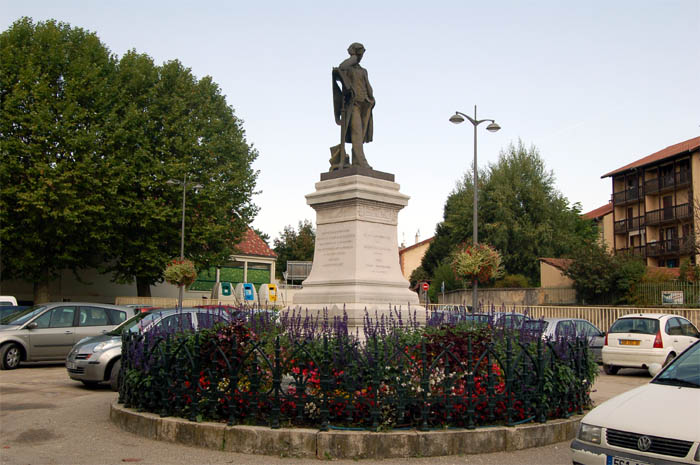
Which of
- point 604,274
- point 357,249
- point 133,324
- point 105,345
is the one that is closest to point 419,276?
point 604,274

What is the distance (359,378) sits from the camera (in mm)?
7492

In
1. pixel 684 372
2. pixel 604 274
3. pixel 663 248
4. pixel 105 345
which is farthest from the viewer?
pixel 663 248

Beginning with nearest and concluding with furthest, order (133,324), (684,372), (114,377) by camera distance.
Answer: (684,372) < (114,377) < (133,324)

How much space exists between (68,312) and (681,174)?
47.0 metres

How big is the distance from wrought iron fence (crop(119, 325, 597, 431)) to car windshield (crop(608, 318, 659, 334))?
9.85 m

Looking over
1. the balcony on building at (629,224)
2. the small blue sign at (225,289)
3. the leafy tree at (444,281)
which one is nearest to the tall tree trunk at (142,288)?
the small blue sign at (225,289)

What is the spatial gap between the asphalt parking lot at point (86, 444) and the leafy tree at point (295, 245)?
6013cm

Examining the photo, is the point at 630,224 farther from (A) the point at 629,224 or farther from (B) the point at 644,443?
(B) the point at 644,443

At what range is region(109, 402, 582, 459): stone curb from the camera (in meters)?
6.91

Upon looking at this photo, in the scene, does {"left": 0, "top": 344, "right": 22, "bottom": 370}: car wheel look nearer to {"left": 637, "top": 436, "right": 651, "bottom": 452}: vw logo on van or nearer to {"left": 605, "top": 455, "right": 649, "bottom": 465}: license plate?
{"left": 605, "top": 455, "right": 649, "bottom": 465}: license plate

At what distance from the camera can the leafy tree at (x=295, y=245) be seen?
240ft

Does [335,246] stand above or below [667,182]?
below

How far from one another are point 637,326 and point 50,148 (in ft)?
78.1

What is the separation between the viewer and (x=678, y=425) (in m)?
5.21
